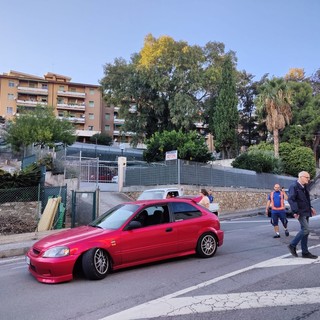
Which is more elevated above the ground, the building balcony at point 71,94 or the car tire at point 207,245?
the building balcony at point 71,94

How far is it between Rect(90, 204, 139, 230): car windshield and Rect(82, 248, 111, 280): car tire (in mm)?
680

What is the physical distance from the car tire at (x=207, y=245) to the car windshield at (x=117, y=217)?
1659mm

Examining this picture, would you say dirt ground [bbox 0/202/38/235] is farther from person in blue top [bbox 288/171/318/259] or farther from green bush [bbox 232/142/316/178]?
green bush [bbox 232/142/316/178]

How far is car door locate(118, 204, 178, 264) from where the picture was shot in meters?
6.99

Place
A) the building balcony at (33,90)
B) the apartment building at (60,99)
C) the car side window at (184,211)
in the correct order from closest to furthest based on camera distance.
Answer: the car side window at (184,211)
the apartment building at (60,99)
the building balcony at (33,90)

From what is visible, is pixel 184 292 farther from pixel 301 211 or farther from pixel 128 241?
pixel 301 211

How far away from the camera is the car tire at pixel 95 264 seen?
21.0ft

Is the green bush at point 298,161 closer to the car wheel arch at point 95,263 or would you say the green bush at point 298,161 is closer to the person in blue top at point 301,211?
the person in blue top at point 301,211

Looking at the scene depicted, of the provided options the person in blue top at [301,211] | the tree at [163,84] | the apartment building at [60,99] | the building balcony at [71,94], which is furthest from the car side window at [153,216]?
the building balcony at [71,94]

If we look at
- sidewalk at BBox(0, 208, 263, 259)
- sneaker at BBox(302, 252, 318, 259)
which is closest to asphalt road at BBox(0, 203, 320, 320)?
sneaker at BBox(302, 252, 318, 259)

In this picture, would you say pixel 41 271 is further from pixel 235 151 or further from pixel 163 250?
pixel 235 151

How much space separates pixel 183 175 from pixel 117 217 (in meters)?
15.3

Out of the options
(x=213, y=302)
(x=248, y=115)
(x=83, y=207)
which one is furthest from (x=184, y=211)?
(x=248, y=115)

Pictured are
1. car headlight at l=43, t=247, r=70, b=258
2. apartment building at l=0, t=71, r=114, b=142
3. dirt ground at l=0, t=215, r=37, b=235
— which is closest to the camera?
car headlight at l=43, t=247, r=70, b=258
